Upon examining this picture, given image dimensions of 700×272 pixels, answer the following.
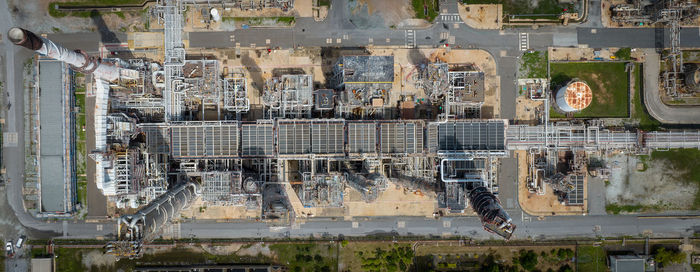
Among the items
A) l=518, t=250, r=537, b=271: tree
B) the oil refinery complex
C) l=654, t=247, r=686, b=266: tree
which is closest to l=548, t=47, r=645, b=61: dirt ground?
the oil refinery complex

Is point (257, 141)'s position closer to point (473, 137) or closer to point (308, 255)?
point (308, 255)

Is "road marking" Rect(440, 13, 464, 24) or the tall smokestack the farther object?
"road marking" Rect(440, 13, 464, 24)

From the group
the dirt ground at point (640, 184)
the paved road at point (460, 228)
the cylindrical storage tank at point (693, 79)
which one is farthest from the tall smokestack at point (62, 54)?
the cylindrical storage tank at point (693, 79)

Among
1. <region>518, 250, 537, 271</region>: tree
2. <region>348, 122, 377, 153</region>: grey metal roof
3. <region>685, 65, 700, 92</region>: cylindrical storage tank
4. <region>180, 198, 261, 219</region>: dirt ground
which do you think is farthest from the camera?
<region>180, 198, 261, 219</region>: dirt ground

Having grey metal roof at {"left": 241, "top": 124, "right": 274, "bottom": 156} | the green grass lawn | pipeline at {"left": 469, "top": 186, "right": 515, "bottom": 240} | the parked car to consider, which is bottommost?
the green grass lawn

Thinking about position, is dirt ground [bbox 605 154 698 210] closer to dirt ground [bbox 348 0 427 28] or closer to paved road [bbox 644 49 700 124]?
paved road [bbox 644 49 700 124]

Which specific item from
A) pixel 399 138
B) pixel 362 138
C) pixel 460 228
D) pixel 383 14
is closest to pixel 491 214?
pixel 399 138
